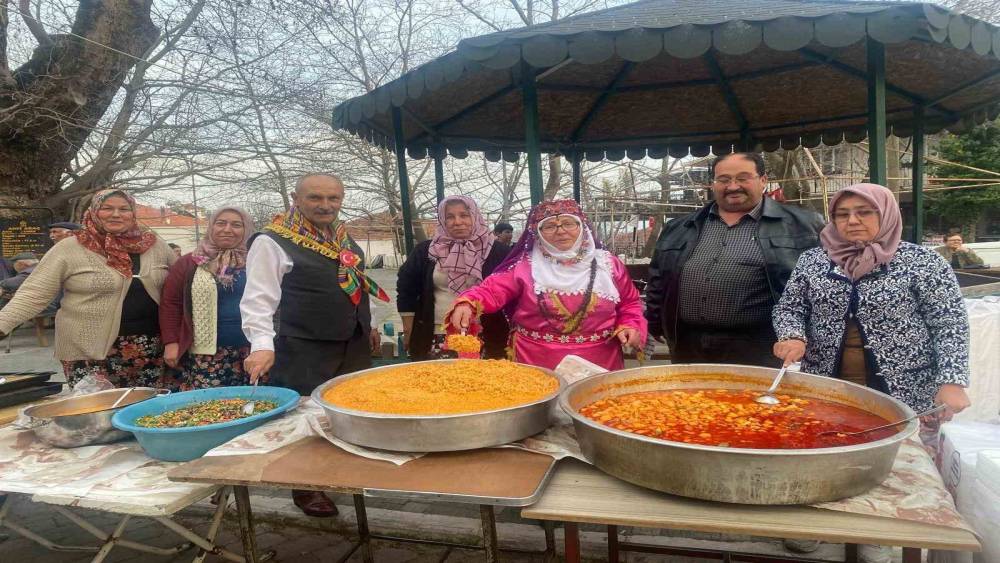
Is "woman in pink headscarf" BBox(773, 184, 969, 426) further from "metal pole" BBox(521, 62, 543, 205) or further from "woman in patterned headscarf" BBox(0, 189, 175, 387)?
"woman in patterned headscarf" BBox(0, 189, 175, 387)

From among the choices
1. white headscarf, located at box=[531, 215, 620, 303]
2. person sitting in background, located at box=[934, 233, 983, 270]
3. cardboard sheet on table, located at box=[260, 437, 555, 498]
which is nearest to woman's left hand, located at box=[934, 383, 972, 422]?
white headscarf, located at box=[531, 215, 620, 303]

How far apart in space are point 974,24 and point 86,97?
9.35 meters

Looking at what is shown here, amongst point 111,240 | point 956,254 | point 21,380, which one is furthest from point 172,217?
point 956,254

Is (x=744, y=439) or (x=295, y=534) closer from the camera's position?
→ (x=744, y=439)

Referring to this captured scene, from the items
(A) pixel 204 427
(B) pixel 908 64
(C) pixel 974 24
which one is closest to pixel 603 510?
(A) pixel 204 427

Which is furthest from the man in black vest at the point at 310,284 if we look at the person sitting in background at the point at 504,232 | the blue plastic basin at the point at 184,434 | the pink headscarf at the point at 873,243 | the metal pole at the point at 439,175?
the person sitting in background at the point at 504,232

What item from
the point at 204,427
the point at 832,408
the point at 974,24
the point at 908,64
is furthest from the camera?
the point at 908,64

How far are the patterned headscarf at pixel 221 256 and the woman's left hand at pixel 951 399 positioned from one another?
10.4ft

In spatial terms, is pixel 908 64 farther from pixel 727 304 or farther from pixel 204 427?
pixel 204 427

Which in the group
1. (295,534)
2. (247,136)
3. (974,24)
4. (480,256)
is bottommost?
(295,534)

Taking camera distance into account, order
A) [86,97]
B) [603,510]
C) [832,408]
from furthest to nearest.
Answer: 1. [86,97]
2. [832,408]
3. [603,510]

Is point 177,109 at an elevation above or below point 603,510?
above

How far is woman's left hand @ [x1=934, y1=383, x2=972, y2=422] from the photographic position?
1711 millimetres

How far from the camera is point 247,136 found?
8.58 meters
